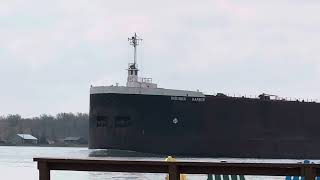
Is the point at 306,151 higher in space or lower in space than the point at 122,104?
lower

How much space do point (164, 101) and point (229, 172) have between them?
36.9 meters

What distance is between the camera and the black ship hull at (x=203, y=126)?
146 ft

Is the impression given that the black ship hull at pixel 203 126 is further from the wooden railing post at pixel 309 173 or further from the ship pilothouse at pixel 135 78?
the wooden railing post at pixel 309 173

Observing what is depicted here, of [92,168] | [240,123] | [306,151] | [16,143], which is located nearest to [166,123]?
[240,123]

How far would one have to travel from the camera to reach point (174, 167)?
319 inches

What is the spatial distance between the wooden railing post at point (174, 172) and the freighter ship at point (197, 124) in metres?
35.6

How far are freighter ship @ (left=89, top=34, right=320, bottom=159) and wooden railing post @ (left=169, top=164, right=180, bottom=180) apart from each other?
35.6 meters

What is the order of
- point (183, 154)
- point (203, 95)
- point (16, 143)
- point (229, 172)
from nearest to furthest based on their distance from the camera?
point (229, 172)
point (183, 154)
point (203, 95)
point (16, 143)

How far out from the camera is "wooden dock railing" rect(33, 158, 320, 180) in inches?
317

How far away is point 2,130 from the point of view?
408 ft

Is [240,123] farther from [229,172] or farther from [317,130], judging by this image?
[229,172]

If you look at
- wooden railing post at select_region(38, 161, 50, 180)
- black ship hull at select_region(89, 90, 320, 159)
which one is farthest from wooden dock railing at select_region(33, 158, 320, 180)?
black ship hull at select_region(89, 90, 320, 159)

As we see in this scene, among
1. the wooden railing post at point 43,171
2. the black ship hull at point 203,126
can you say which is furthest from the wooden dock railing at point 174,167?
the black ship hull at point 203,126

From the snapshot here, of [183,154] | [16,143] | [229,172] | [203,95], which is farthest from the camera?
[16,143]
